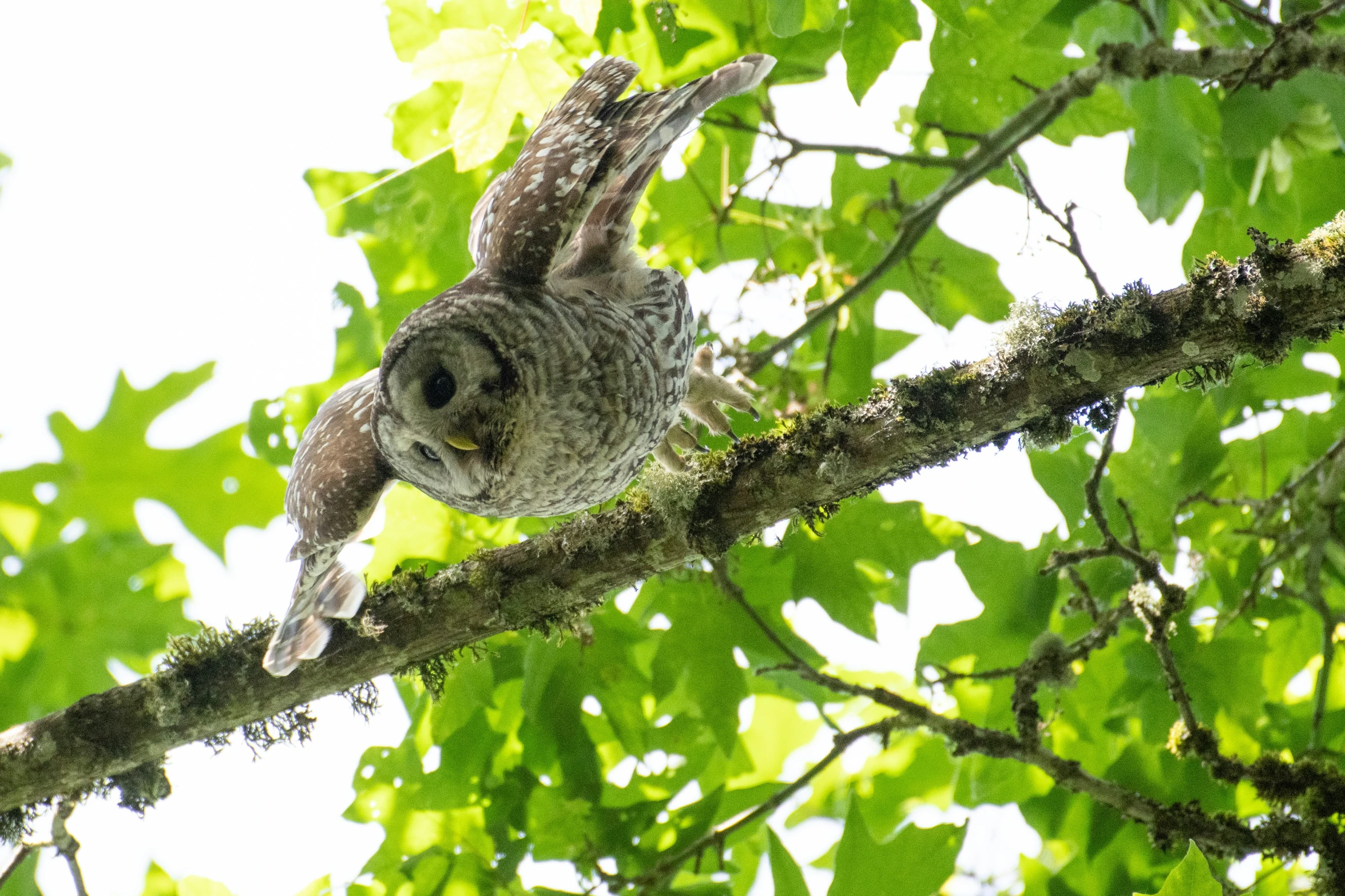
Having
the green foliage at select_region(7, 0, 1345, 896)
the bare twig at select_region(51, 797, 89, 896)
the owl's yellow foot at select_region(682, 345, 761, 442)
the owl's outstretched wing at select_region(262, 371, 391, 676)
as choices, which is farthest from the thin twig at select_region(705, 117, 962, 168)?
the bare twig at select_region(51, 797, 89, 896)

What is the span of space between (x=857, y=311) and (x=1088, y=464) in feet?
3.56

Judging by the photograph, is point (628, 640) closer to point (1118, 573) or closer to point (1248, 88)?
point (1118, 573)

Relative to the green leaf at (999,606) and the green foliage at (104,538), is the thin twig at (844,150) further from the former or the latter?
the green foliage at (104,538)

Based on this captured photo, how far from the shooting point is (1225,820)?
276cm

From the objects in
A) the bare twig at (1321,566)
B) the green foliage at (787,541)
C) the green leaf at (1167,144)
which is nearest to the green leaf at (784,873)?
the green foliage at (787,541)

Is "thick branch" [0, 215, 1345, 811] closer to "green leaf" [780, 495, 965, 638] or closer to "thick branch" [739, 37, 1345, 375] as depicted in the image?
"green leaf" [780, 495, 965, 638]

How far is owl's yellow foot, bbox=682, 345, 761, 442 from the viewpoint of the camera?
330 cm

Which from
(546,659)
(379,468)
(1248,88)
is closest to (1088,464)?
(1248,88)

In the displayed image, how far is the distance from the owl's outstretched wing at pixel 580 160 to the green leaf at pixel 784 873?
179cm

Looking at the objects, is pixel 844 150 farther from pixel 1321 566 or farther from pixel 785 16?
pixel 1321 566

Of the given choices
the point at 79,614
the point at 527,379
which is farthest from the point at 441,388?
the point at 79,614

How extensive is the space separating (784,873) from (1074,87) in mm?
2540

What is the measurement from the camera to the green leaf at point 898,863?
2717mm

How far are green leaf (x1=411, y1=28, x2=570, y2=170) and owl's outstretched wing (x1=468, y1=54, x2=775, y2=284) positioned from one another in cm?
19
